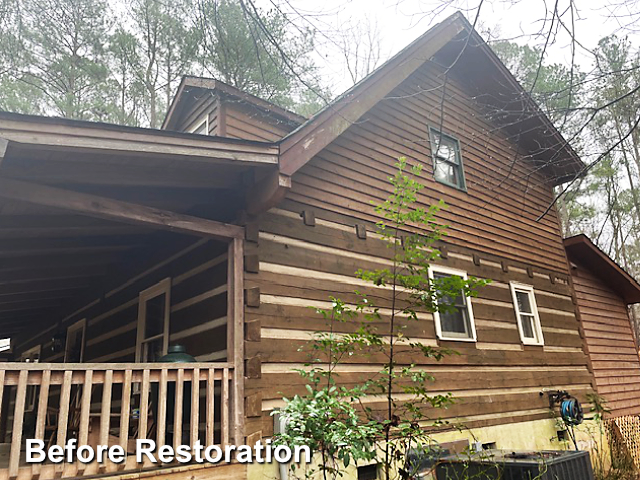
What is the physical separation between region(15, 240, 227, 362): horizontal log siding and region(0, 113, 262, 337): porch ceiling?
0.35m

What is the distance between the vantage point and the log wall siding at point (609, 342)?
1066cm

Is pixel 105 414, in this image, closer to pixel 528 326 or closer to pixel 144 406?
pixel 144 406

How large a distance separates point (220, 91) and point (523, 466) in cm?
647

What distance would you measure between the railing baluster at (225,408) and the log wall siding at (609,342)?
8.64m

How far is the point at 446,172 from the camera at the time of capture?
29.8 feet

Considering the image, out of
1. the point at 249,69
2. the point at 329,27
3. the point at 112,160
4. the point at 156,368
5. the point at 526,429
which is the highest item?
the point at 249,69

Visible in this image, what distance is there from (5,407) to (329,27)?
1091cm

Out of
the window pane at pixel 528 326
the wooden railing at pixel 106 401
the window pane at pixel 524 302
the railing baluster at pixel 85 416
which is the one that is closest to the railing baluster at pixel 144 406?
the wooden railing at pixel 106 401

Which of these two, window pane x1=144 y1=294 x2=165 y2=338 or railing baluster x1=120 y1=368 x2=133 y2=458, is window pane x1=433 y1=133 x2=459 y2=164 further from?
railing baluster x1=120 y1=368 x2=133 y2=458

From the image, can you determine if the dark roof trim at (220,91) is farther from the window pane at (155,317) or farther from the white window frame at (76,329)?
the white window frame at (76,329)

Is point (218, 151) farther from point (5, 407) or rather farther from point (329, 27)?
point (5, 407)

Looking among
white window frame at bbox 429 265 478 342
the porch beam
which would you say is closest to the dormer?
the porch beam

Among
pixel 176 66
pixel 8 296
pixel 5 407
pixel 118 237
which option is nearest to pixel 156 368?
pixel 118 237

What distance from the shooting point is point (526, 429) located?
8.02 meters
